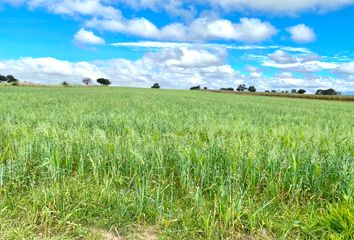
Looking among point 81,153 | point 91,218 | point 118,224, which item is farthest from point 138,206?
point 81,153

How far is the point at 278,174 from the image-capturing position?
180 inches

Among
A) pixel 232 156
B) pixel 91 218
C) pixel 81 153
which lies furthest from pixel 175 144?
pixel 91 218

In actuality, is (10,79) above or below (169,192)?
above

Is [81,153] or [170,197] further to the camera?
[81,153]

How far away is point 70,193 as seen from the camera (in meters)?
3.92

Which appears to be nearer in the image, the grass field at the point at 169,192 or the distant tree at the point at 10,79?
the grass field at the point at 169,192

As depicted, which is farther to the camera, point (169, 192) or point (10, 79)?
point (10, 79)

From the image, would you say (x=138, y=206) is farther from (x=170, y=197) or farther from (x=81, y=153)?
(x=81, y=153)

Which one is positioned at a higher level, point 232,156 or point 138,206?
point 232,156

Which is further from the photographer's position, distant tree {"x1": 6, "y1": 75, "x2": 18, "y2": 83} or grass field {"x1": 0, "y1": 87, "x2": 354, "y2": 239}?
distant tree {"x1": 6, "y1": 75, "x2": 18, "y2": 83}

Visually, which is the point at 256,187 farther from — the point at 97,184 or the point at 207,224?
the point at 97,184

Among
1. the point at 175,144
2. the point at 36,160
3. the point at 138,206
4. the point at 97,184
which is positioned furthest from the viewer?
the point at 175,144

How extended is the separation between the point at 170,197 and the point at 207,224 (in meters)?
0.94

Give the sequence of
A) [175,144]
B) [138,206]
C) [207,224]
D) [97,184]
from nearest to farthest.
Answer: [207,224]
[138,206]
[97,184]
[175,144]
